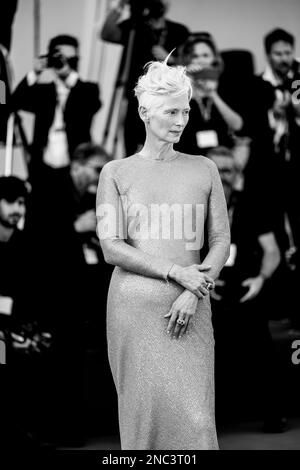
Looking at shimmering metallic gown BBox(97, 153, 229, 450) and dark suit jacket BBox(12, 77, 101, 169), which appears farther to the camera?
dark suit jacket BBox(12, 77, 101, 169)

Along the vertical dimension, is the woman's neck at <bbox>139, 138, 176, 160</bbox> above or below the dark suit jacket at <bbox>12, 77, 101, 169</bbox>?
above

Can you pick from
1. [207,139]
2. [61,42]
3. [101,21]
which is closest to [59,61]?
[61,42]

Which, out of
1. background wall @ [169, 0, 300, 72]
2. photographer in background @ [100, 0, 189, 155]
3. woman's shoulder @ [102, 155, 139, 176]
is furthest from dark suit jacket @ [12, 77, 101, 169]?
woman's shoulder @ [102, 155, 139, 176]

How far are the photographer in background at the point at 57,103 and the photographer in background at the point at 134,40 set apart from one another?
227mm

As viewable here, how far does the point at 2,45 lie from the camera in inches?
244

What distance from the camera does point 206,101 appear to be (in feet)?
21.5

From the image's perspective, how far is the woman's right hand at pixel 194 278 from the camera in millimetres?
2797

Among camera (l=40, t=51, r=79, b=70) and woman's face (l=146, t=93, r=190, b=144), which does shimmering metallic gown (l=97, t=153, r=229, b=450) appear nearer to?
woman's face (l=146, t=93, r=190, b=144)

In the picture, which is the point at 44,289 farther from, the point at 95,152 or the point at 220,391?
the point at 220,391

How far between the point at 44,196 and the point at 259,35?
6.11ft

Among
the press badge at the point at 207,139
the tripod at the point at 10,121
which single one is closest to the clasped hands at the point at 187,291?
the tripod at the point at 10,121

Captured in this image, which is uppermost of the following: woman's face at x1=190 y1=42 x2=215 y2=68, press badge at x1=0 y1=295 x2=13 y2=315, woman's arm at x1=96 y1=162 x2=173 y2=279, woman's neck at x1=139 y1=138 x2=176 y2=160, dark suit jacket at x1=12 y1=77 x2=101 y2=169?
woman's neck at x1=139 y1=138 x2=176 y2=160

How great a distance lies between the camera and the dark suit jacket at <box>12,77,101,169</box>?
6.23 meters
